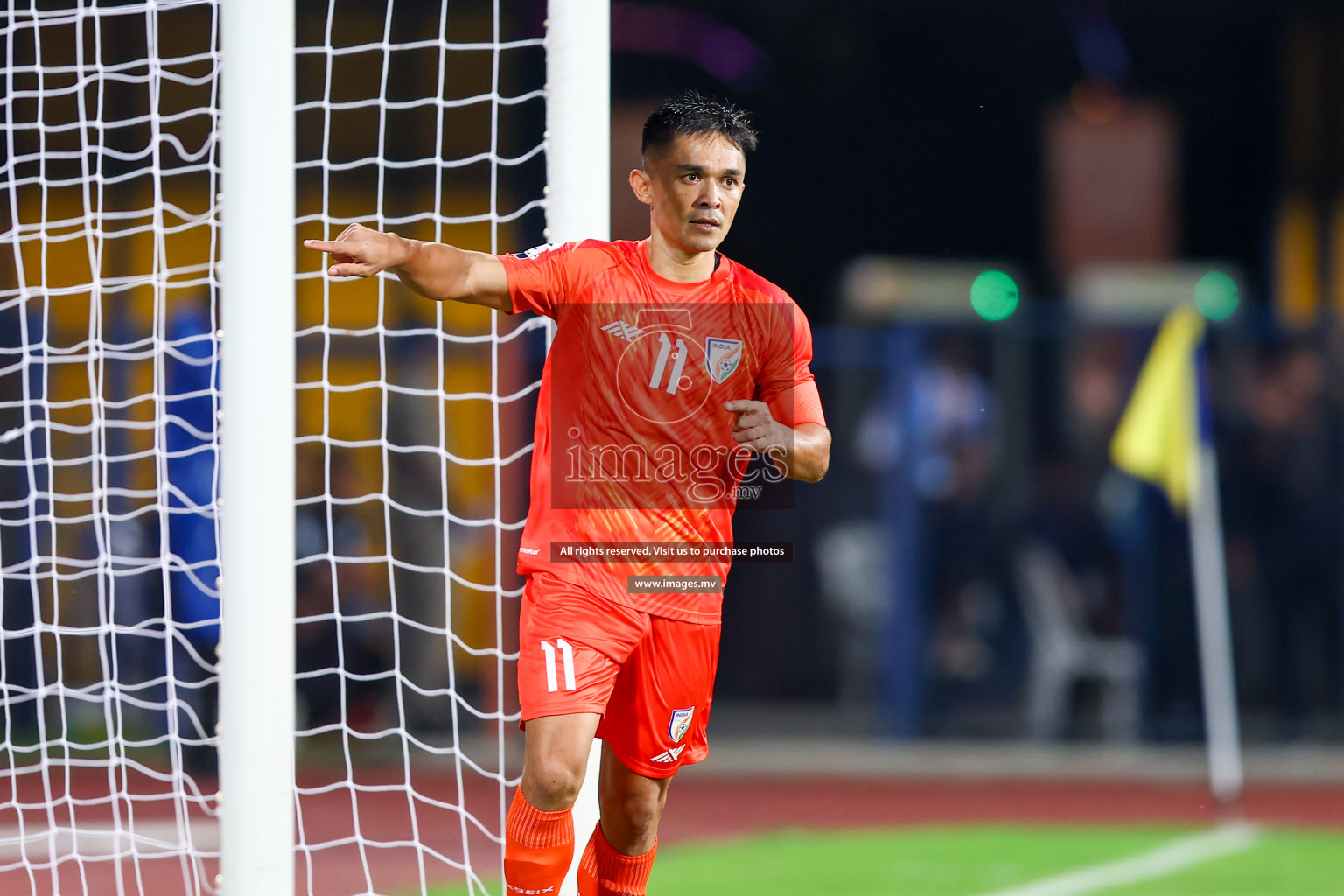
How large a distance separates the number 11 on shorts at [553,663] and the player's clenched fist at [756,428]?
636 millimetres

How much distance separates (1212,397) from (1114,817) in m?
3.17

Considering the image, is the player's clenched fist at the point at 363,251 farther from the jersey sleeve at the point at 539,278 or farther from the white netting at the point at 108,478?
the white netting at the point at 108,478

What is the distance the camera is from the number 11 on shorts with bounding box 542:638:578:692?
12.6 ft

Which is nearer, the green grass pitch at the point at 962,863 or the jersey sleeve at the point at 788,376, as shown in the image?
the jersey sleeve at the point at 788,376

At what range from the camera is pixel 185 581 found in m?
8.13

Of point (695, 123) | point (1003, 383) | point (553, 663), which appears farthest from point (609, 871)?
point (1003, 383)

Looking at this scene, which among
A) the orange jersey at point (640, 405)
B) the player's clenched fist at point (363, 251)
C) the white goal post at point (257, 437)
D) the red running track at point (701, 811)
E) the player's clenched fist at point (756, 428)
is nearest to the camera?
the player's clenched fist at point (363, 251)

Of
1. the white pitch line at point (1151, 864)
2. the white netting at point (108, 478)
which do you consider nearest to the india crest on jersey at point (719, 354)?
the white netting at point (108, 478)

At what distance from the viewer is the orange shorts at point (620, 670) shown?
3869 mm

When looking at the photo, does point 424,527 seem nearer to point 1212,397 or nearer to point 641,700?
point 1212,397

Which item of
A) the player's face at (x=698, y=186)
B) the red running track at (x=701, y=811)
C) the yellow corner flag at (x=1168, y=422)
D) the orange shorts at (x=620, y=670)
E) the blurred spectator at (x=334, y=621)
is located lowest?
the red running track at (x=701, y=811)

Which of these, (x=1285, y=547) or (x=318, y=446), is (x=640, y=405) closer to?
(x=318, y=446)

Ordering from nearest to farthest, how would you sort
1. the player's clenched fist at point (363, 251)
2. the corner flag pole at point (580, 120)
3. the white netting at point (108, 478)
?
the player's clenched fist at point (363, 251)
the corner flag pole at point (580, 120)
the white netting at point (108, 478)

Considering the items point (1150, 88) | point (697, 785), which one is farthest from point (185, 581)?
point (1150, 88)
